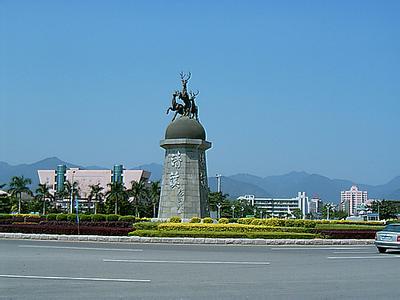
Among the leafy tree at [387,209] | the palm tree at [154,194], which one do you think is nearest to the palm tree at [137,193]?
the palm tree at [154,194]

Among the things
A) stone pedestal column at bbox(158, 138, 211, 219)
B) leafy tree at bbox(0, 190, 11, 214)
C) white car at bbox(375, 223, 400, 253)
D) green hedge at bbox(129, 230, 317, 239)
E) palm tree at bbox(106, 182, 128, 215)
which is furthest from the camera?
palm tree at bbox(106, 182, 128, 215)

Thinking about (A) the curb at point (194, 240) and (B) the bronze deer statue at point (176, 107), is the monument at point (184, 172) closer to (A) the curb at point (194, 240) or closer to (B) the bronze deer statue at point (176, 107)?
(B) the bronze deer statue at point (176, 107)

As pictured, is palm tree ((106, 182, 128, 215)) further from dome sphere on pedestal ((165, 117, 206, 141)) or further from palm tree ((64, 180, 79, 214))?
dome sphere on pedestal ((165, 117, 206, 141))

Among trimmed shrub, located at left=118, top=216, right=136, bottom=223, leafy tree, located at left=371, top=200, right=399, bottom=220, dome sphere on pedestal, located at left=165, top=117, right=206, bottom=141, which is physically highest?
dome sphere on pedestal, located at left=165, top=117, right=206, bottom=141

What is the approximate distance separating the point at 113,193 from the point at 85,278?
69.0m

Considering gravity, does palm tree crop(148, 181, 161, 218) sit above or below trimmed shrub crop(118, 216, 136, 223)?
above

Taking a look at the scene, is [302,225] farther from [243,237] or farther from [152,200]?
[152,200]

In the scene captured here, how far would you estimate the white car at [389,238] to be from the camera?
18172 mm

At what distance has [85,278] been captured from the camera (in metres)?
A: 10.7

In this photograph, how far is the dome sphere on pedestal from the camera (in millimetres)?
32594

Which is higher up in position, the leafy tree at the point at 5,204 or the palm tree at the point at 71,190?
the palm tree at the point at 71,190

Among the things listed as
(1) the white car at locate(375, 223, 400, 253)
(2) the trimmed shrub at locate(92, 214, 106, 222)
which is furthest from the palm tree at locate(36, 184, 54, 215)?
(1) the white car at locate(375, 223, 400, 253)

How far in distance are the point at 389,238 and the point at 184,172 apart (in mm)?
15571

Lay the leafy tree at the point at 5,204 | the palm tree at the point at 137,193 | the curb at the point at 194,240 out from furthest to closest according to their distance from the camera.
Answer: the palm tree at the point at 137,193
the leafy tree at the point at 5,204
the curb at the point at 194,240
